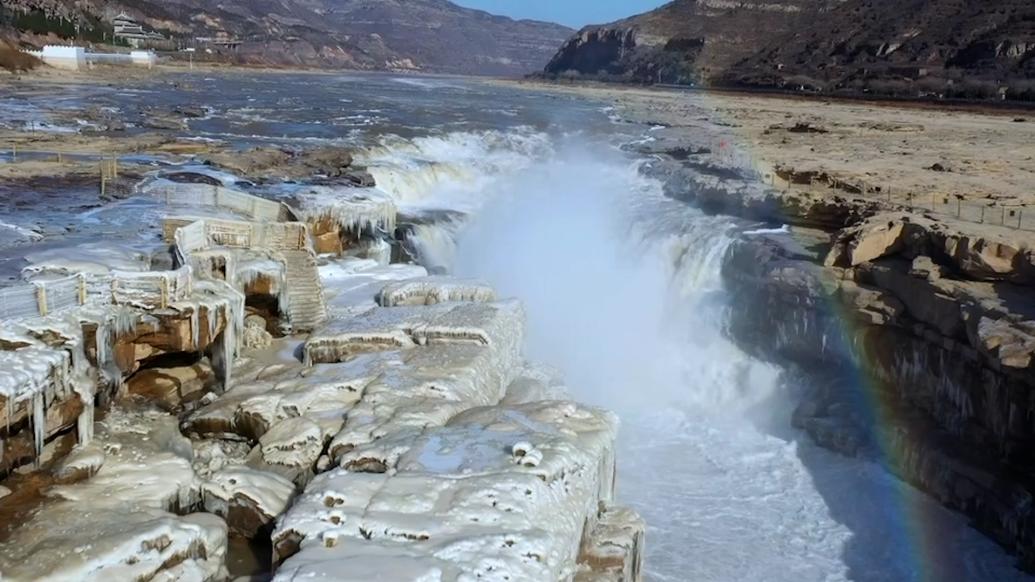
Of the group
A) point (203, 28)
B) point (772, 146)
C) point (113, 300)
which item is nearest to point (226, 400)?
point (113, 300)

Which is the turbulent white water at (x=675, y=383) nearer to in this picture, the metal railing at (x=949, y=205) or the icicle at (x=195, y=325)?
the metal railing at (x=949, y=205)

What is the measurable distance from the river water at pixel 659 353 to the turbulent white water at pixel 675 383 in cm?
3

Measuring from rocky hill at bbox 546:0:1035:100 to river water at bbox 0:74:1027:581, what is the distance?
127 ft

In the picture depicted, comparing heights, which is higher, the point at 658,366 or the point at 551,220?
the point at 551,220

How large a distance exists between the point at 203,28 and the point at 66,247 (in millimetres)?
143044

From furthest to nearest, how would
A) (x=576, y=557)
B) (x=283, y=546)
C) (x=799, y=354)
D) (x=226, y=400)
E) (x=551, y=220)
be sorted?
(x=551, y=220)
(x=799, y=354)
(x=226, y=400)
(x=576, y=557)
(x=283, y=546)

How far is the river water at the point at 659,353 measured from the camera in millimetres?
12477

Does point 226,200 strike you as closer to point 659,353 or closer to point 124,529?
point 659,353

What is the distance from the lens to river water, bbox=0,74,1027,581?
1248 cm

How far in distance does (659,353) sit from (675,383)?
107 cm

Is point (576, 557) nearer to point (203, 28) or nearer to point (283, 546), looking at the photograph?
point (283, 546)

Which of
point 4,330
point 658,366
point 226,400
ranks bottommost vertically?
point 658,366

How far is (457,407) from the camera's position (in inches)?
409

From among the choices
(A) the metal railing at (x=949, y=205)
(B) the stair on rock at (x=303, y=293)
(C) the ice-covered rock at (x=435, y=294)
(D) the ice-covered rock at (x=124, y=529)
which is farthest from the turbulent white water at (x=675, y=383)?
(D) the ice-covered rock at (x=124, y=529)
